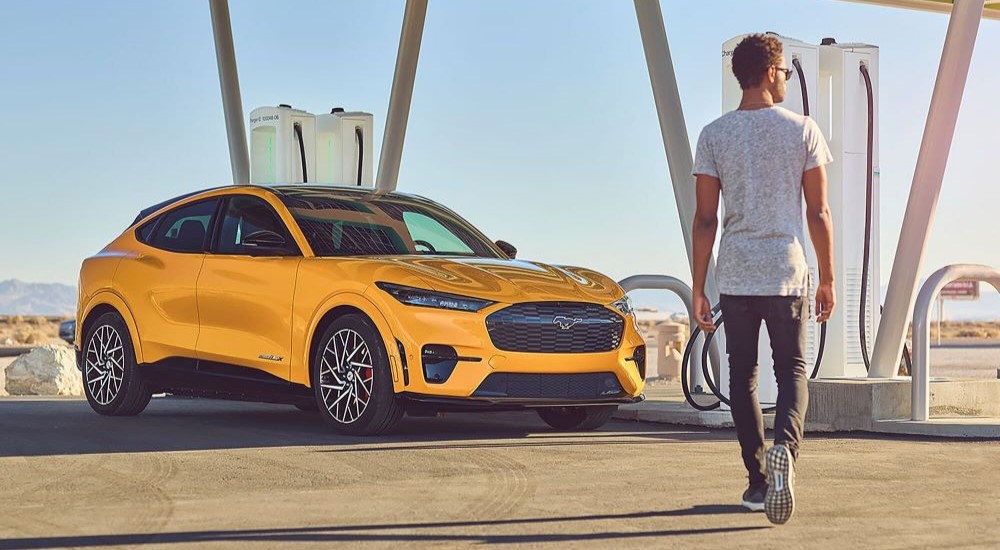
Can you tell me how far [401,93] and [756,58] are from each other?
1154 centimetres

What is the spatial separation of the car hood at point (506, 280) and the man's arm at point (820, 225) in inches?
132

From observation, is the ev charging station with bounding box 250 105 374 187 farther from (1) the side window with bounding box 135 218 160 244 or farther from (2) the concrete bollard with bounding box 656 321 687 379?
(2) the concrete bollard with bounding box 656 321 687 379

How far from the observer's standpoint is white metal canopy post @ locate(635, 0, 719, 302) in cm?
1238

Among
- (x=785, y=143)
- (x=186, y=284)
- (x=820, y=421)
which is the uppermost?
(x=785, y=143)

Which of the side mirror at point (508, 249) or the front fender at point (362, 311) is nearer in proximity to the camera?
the front fender at point (362, 311)

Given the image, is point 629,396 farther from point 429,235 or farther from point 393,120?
point 393,120

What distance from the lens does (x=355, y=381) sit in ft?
31.9

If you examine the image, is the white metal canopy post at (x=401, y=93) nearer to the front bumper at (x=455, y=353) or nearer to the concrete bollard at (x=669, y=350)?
the front bumper at (x=455, y=353)

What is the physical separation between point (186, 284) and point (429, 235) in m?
1.75

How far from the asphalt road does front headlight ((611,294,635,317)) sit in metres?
0.82

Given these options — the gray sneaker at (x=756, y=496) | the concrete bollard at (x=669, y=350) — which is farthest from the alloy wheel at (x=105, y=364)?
the concrete bollard at (x=669, y=350)

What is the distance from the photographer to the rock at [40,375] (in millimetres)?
20438

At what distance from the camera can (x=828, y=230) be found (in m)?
6.43

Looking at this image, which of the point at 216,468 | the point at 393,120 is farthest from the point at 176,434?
the point at 393,120
